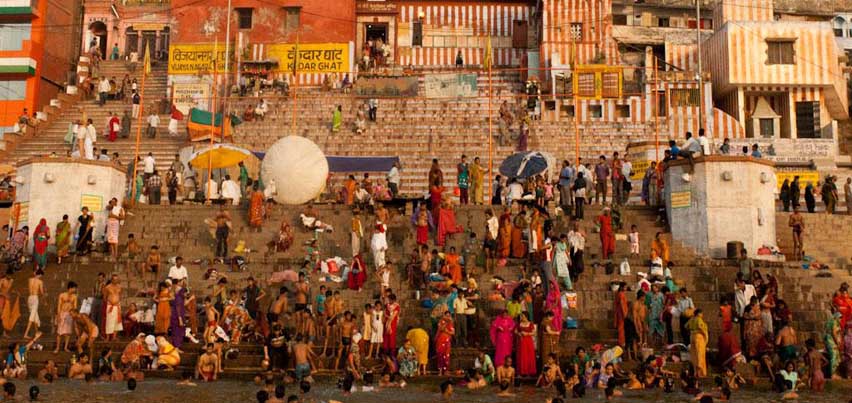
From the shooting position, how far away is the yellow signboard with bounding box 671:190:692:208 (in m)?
19.5

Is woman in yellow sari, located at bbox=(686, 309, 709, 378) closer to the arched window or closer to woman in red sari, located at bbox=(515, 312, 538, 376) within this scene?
woman in red sari, located at bbox=(515, 312, 538, 376)

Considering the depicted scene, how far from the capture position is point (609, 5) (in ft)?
122

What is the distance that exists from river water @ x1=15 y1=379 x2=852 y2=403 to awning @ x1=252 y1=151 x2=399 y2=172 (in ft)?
37.9

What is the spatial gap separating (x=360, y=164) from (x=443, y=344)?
11372mm

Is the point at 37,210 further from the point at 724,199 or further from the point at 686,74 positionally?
the point at 686,74

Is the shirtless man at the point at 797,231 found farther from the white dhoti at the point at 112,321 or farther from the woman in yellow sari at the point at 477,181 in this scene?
the white dhoti at the point at 112,321

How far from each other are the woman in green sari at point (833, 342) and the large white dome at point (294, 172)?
1129 centimetres

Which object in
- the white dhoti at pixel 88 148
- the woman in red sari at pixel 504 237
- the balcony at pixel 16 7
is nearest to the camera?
the woman in red sari at pixel 504 237

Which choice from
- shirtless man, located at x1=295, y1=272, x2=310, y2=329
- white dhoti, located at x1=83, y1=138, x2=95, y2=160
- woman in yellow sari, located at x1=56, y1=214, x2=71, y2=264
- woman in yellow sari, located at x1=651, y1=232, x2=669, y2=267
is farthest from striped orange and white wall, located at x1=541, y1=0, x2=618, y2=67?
shirtless man, located at x1=295, y1=272, x2=310, y2=329

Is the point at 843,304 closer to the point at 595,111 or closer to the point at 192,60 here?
the point at 595,111

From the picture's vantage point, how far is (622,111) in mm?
32656

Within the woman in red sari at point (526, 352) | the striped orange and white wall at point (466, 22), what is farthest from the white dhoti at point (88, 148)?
the striped orange and white wall at point (466, 22)

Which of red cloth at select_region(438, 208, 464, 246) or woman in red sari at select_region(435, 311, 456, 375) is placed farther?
red cloth at select_region(438, 208, 464, 246)

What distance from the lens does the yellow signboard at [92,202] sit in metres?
20.5
